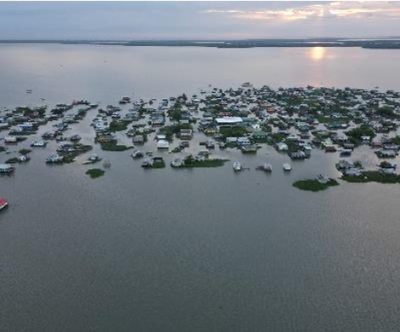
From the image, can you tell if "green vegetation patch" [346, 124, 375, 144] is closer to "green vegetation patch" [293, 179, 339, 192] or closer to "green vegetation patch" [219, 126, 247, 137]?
"green vegetation patch" [219, 126, 247, 137]

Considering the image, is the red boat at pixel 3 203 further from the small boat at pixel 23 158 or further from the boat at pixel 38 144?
the boat at pixel 38 144

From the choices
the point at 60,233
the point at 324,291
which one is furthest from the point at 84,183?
the point at 324,291

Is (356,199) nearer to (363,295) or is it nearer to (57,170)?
(363,295)

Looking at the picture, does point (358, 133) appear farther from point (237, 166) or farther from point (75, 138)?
point (75, 138)

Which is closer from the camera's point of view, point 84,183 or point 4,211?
point 4,211

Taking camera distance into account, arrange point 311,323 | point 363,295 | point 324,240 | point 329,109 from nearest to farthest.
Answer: point 311,323 < point 363,295 < point 324,240 < point 329,109

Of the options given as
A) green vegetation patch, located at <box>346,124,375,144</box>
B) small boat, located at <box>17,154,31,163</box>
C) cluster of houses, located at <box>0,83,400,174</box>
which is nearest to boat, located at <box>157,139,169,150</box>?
cluster of houses, located at <box>0,83,400,174</box>
